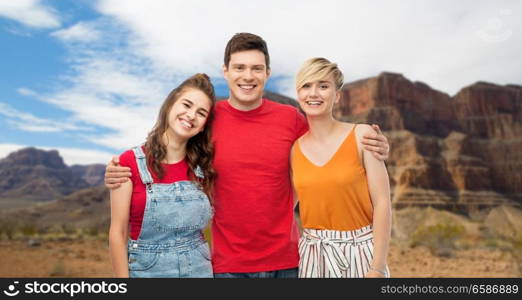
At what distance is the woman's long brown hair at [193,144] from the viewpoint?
3.38m

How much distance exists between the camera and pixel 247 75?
3752 millimetres

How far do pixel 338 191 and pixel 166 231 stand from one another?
1.13 metres

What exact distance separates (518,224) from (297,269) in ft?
181

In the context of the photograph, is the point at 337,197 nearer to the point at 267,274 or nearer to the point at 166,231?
the point at 267,274

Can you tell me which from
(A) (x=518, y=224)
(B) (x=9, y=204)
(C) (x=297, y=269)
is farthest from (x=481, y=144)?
(C) (x=297, y=269)

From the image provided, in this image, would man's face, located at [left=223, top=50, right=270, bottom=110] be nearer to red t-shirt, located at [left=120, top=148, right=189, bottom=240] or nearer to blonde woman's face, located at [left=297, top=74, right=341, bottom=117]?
blonde woman's face, located at [left=297, top=74, right=341, bottom=117]

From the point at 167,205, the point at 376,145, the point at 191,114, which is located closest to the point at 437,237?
the point at 376,145

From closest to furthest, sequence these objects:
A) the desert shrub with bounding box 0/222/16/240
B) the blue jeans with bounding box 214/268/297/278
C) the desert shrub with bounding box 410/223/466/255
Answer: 1. the blue jeans with bounding box 214/268/297/278
2. the desert shrub with bounding box 0/222/16/240
3. the desert shrub with bounding box 410/223/466/255

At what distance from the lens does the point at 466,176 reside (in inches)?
2554

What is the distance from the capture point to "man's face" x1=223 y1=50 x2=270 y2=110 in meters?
3.77

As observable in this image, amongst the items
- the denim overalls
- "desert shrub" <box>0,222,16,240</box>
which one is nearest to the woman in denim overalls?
the denim overalls

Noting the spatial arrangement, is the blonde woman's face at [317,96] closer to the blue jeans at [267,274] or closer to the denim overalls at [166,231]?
the denim overalls at [166,231]

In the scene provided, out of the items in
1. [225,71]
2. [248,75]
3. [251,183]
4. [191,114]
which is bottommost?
[251,183]

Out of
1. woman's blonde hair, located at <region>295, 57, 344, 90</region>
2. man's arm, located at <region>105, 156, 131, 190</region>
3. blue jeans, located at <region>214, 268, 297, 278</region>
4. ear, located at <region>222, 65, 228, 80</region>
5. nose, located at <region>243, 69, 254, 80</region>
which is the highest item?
ear, located at <region>222, 65, 228, 80</region>
